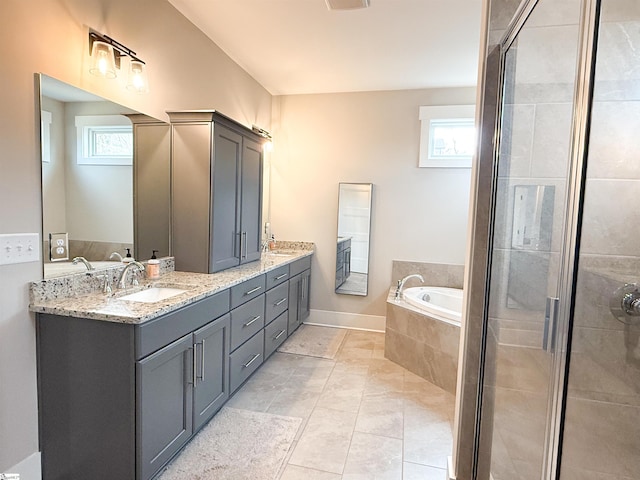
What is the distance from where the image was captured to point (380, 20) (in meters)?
2.74

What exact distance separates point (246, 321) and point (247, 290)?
23 centimetres

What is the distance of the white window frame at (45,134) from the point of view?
5.82 feet

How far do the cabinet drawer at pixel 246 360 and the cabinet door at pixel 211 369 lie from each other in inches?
3.5

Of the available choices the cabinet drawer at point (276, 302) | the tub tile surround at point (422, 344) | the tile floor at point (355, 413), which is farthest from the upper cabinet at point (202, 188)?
the tub tile surround at point (422, 344)

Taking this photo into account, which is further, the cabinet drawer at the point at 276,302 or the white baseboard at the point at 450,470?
the cabinet drawer at the point at 276,302

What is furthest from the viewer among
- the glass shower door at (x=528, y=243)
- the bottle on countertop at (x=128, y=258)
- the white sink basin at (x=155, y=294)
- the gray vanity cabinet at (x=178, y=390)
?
the bottle on countertop at (x=128, y=258)

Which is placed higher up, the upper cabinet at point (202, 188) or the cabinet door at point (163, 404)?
the upper cabinet at point (202, 188)

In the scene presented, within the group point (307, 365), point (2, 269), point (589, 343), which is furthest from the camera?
point (307, 365)

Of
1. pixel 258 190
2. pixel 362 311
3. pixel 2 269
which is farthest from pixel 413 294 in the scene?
pixel 2 269

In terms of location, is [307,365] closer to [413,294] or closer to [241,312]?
[241,312]

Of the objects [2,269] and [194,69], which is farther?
[194,69]

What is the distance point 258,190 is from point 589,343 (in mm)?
2741

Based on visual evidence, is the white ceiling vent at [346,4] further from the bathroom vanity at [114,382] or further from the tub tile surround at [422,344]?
the tub tile surround at [422,344]

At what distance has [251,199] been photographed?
3.34m
